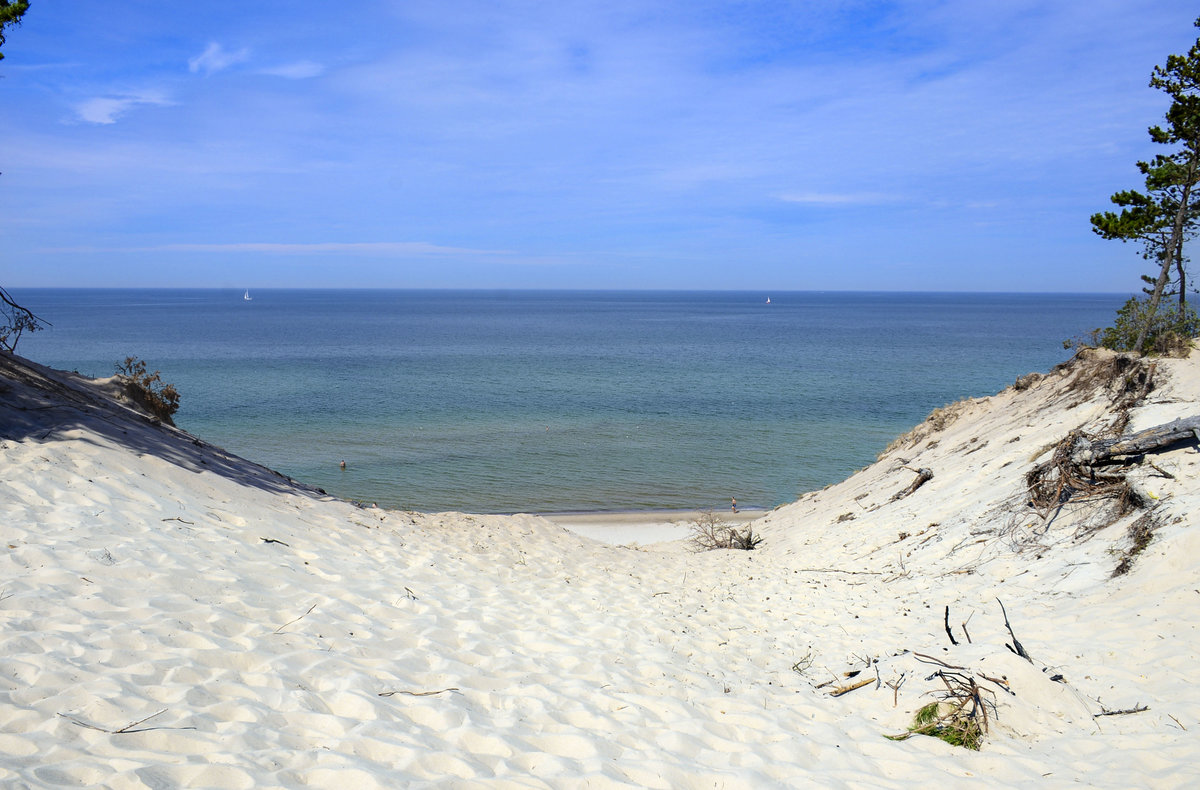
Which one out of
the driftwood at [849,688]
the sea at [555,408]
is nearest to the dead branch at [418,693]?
the driftwood at [849,688]

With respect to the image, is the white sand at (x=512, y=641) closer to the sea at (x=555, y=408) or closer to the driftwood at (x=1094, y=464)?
the driftwood at (x=1094, y=464)

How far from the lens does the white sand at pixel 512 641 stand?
418 centimetres

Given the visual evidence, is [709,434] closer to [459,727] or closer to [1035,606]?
[1035,606]

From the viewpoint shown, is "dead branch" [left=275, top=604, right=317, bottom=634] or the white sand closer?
the white sand

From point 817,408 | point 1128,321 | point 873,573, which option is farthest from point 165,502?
point 817,408

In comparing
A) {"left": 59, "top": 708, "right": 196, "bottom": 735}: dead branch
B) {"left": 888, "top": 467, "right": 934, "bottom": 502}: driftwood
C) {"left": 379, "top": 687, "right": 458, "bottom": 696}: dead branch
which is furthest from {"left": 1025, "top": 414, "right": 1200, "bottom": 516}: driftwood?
{"left": 59, "top": 708, "right": 196, "bottom": 735}: dead branch

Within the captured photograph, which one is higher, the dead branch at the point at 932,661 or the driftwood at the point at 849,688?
the dead branch at the point at 932,661

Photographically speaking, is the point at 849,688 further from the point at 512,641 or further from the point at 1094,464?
the point at 1094,464

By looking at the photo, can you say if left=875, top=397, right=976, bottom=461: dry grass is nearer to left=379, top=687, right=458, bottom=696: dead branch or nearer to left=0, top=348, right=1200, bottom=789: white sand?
left=0, top=348, right=1200, bottom=789: white sand

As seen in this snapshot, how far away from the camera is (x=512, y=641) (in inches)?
263

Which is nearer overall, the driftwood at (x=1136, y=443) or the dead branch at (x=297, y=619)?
the dead branch at (x=297, y=619)

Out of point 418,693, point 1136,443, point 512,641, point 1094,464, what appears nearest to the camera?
point 418,693

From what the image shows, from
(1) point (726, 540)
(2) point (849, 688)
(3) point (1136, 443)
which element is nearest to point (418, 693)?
(2) point (849, 688)

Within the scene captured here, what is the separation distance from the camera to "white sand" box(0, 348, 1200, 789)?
418cm
